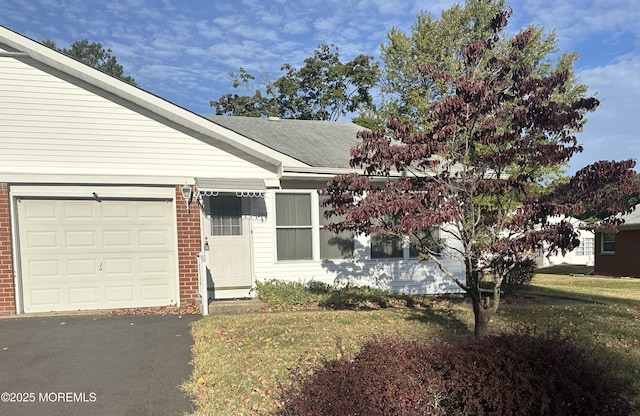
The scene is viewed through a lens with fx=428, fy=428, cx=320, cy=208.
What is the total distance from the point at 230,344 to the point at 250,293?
10.9ft

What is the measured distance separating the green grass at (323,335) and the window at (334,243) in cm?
180

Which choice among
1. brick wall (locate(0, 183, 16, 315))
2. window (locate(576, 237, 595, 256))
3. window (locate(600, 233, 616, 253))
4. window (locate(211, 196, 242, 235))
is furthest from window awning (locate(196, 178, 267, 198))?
window (locate(576, 237, 595, 256))

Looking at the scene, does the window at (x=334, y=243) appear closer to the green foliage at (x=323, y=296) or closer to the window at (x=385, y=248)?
the window at (x=385, y=248)

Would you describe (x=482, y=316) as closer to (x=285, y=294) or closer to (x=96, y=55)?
(x=285, y=294)

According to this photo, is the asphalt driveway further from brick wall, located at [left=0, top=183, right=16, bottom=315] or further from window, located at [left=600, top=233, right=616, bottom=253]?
window, located at [left=600, top=233, right=616, bottom=253]

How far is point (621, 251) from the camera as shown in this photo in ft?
71.7

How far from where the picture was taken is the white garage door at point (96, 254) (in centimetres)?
807


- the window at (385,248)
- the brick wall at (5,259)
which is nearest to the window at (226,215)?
the window at (385,248)

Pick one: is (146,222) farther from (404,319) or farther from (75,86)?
(404,319)

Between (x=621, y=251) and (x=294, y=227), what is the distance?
20.2 meters

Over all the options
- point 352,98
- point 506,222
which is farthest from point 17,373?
point 352,98

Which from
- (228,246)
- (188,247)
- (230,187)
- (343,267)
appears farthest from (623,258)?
(188,247)

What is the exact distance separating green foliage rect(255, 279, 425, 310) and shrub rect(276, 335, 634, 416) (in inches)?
206

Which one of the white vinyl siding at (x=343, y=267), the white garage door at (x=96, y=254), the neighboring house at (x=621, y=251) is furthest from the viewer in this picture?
the neighboring house at (x=621, y=251)
